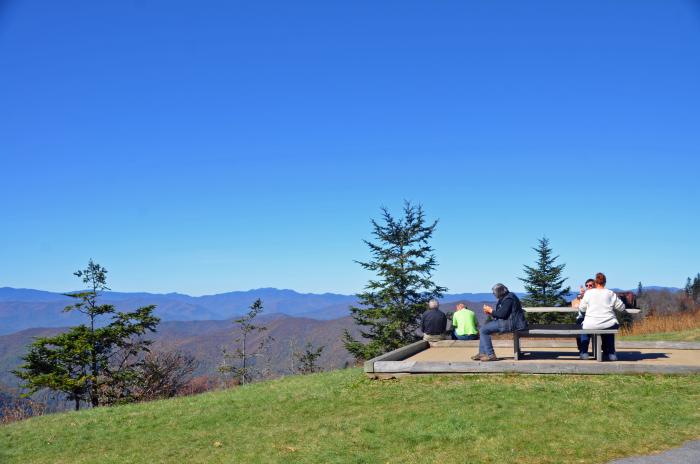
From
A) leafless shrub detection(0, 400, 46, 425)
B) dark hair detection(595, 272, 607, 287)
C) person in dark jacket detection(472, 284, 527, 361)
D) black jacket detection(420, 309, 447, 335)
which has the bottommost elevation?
leafless shrub detection(0, 400, 46, 425)

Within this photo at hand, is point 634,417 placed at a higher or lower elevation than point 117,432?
higher

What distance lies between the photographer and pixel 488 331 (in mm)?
10922

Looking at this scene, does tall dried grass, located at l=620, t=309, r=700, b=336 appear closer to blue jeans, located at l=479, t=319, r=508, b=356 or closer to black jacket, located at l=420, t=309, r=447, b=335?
black jacket, located at l=420, t=309, r=447, b=335

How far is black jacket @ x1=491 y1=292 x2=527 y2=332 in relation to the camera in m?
10.5

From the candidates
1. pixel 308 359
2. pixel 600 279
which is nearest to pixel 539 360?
pixel 600 279

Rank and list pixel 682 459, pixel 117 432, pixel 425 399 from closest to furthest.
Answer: pixel 682 459 → pixel 425 399 → pixel 117 432

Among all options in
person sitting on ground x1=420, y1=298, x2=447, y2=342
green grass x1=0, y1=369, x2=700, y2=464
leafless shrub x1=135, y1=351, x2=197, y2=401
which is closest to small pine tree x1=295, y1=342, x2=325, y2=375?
leafless shrub x1=135, y1=351, x2=197, y2=401

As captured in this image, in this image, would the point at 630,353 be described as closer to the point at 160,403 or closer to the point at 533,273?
the point at 160,403

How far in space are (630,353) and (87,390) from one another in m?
24.0

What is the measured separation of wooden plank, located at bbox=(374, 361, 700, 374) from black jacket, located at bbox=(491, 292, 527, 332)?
27.1 inches

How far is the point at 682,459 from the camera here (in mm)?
6020

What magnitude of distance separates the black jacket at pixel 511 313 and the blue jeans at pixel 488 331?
12 cm

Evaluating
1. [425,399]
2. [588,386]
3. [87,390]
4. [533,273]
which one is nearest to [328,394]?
[425,399]

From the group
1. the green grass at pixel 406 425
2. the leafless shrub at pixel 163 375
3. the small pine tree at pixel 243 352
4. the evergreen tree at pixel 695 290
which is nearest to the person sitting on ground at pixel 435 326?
the green grass at pixel 406 425
